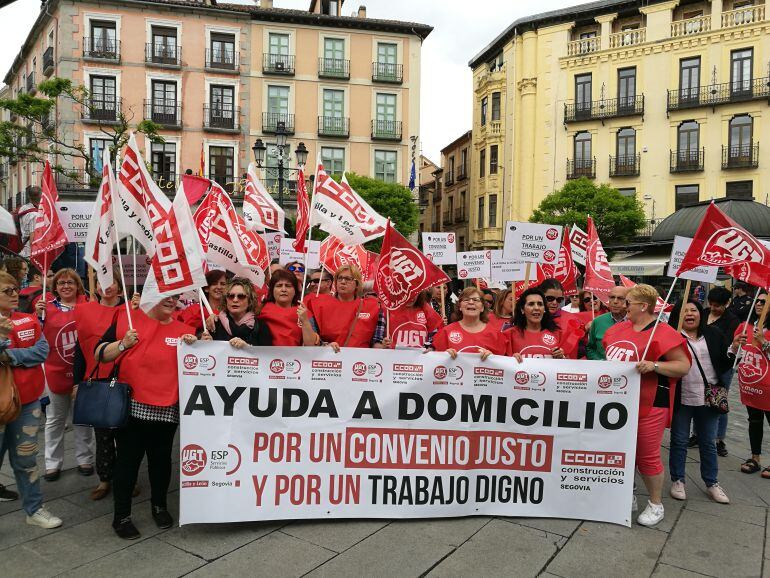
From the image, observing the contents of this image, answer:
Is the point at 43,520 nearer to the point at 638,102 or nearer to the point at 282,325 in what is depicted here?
the point at 282,325

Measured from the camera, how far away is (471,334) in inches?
200

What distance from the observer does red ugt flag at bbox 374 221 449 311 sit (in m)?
5.59

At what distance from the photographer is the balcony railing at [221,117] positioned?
3381 cm

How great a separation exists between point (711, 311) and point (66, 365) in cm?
653

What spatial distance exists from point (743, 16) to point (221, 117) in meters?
28.7

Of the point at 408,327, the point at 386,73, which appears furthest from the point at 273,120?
the point at 408,327

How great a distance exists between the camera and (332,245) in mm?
10141

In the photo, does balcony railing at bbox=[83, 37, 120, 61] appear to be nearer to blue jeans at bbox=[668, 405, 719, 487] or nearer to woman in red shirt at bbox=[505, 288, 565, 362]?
woman in red shirt at bbox=[505, 288, 565, 362]

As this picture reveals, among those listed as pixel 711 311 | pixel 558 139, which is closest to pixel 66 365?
pixel 711 311

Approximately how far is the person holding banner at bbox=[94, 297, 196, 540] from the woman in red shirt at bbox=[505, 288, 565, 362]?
2662 millimetres

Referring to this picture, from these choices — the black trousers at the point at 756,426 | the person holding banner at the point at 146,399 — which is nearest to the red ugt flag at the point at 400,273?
the person holding banner at the point at 146,399

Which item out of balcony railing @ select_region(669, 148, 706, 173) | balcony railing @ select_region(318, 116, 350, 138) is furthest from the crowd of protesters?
balcony railing @ select_region(669, 148, 706, 173)

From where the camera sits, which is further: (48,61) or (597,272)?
(48,61)

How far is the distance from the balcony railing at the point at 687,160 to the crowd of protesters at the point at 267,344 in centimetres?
3081
